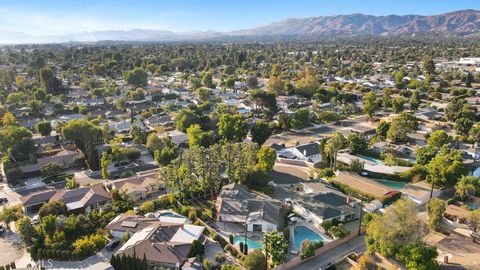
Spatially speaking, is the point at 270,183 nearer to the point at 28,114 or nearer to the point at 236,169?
the point at 236,169

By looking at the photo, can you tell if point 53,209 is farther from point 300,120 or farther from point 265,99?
point 265,99

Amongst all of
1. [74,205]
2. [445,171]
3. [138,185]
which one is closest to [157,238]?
[74,205]

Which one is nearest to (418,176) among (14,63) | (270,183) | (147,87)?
(270,183)

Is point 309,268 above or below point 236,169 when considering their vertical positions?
below

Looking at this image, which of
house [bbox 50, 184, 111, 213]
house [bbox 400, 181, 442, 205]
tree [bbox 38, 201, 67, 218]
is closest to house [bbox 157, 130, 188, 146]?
house [bbox 50, 184, 111, 213]

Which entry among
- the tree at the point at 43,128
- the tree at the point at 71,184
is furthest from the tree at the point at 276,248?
the tree at the point at 43,128

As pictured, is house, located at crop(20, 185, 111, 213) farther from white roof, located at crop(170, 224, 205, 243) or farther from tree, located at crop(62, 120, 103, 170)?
white roof, located at crop(170, 224, 205, 243)
